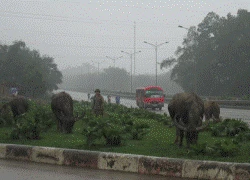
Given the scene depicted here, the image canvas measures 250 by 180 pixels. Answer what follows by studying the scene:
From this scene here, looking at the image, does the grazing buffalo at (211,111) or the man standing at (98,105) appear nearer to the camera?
the man standing at (98,105)

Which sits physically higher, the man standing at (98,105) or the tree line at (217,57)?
the tree line at (217,57)

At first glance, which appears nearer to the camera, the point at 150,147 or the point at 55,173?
the point at 55,173

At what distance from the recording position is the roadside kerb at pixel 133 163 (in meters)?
8.32

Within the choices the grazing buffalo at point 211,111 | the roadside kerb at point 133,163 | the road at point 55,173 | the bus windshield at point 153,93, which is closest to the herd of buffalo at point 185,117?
the roadside kerb at point 133,163

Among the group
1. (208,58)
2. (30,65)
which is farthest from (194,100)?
(208,58)

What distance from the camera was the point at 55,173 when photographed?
8.85 meters

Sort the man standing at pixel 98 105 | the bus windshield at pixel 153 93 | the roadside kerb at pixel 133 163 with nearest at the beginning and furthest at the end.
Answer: the roadside kerb at pixel 133 163 < the man standing at pixel 98 105 < the bus windshield at pixel 153 93

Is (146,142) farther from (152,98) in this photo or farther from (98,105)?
(152,98)

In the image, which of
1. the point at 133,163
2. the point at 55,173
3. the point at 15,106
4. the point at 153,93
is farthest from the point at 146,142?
the point at 153,93

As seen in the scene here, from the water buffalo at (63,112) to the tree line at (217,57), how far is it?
38.8 metres

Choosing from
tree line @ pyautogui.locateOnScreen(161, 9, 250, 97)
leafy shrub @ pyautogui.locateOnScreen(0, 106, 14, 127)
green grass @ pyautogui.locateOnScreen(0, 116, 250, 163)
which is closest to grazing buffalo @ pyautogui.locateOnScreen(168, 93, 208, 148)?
green grass @ pyautogui.locateOnScreen(0, 116, 250, 163)

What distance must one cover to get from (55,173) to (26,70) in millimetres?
52880

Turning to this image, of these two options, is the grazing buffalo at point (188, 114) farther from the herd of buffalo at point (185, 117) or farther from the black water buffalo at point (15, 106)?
the black water buffalo at point (15, 106)

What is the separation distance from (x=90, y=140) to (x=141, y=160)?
2450mm
